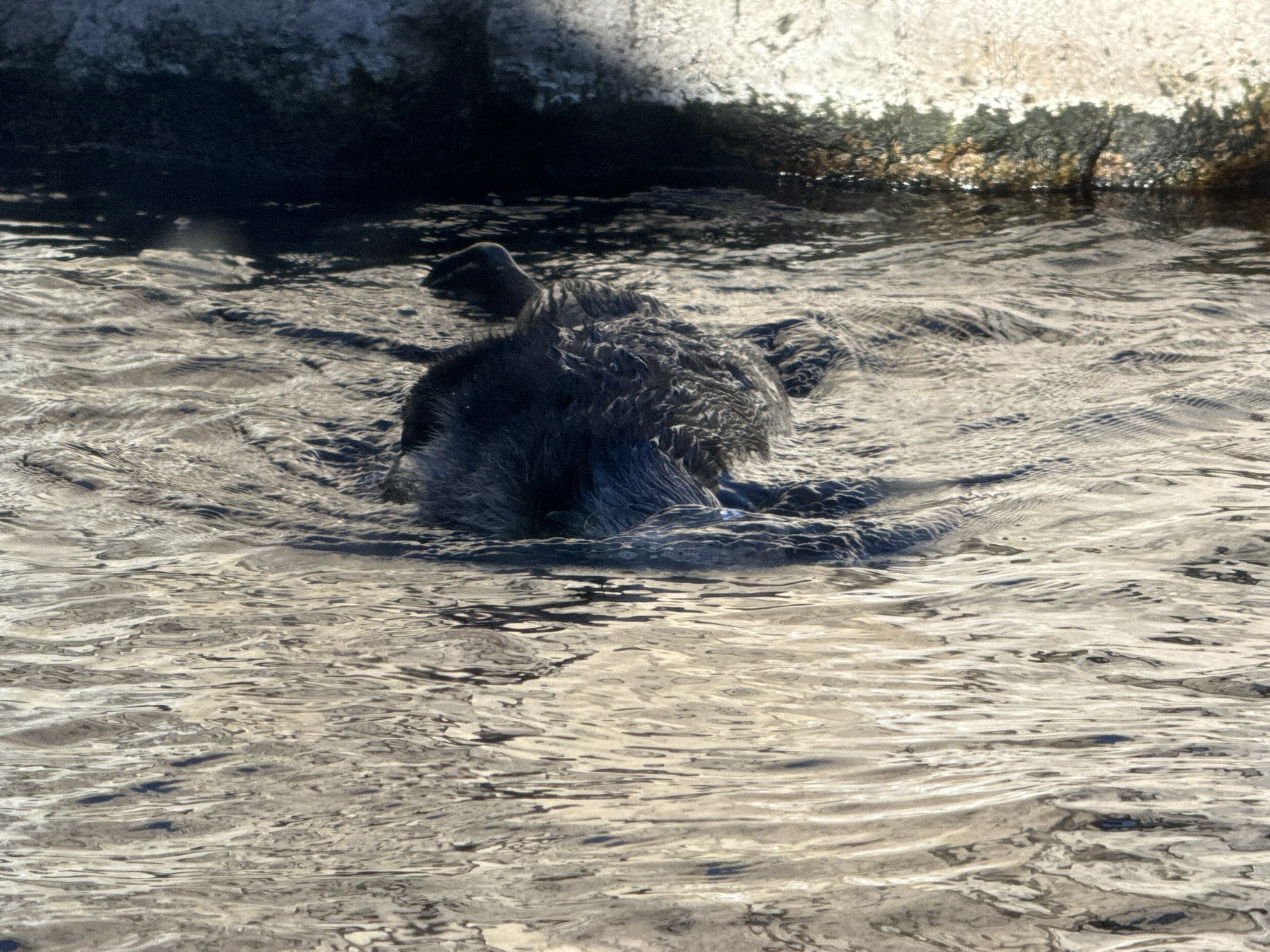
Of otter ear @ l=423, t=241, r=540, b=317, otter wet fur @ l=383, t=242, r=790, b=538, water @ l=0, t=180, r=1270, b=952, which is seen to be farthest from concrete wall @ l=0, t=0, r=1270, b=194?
otter wet fur @ l=383, t=242, r=790, b=538

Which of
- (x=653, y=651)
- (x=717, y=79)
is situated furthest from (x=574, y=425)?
(x=717, y=79)

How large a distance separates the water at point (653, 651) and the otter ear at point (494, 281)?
0.73 ft

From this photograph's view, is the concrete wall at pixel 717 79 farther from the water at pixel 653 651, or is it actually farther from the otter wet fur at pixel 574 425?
the otter wet fur at pixel 574 425

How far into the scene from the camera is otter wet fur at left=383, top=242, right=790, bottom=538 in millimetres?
3193

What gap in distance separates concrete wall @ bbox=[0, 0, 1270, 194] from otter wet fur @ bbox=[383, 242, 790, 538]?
283cm

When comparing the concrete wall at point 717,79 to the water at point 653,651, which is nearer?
the water at point 653,651

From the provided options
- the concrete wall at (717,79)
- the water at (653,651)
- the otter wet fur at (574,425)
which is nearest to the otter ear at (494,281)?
the water at (653,651)

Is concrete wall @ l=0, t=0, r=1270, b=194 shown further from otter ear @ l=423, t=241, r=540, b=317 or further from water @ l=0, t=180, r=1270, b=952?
otter ear @ l=423, t=241, r=540, b=317

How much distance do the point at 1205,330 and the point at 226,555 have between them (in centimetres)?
325

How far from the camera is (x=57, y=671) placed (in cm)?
203

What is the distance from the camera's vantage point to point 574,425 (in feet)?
10.9

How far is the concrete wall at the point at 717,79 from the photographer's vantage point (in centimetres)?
608

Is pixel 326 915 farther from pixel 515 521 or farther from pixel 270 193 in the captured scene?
pixel 270 193

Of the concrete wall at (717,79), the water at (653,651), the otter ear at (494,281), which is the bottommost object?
the water at (653,651)
